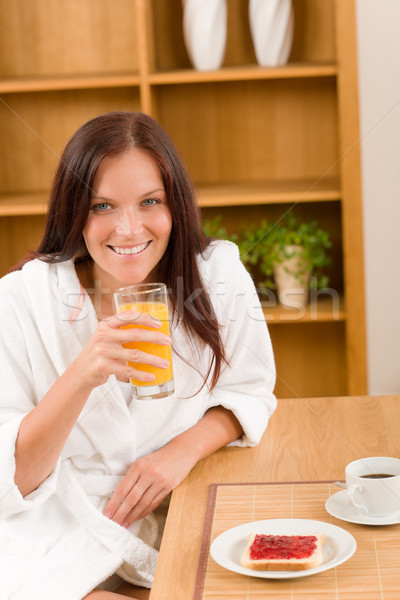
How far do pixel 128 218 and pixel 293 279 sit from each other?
65.5 inches

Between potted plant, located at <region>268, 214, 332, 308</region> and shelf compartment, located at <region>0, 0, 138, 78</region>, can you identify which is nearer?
potted plant, located at <region>268, 214, 332, 308</region>

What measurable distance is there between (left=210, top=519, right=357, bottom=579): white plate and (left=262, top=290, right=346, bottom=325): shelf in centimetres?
195

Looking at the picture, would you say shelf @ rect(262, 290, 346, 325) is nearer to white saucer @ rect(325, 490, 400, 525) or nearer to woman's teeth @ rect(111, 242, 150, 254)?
woman's teeth @ rect(111, 242, 150, 254)

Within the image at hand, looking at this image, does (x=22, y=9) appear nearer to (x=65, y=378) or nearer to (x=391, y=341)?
(x=391, y=341)

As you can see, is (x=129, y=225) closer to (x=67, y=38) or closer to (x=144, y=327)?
(x=144, y=327)

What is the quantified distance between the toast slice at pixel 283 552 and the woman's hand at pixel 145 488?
12.6 inches

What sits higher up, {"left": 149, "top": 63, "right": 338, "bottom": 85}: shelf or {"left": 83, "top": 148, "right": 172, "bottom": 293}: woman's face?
{"left": 149, "top": 63, "right": 338, "bottom": 85}: shelf

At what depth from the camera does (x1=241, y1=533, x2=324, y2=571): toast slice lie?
0.94 meters

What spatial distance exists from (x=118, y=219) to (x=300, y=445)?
0.55m

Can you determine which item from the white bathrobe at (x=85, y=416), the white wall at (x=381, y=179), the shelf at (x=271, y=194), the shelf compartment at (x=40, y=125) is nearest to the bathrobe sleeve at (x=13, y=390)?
the white bathrobe at (x=85, y=416)

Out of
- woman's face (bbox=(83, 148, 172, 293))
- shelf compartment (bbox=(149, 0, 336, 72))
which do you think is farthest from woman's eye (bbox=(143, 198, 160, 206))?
shelf compartment (bbox=(149, 0, 336, 72))

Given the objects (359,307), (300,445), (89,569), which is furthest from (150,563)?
(359,307)

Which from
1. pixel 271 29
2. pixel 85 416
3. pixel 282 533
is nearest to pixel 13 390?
pixel 85 416

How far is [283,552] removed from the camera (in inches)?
37.9
